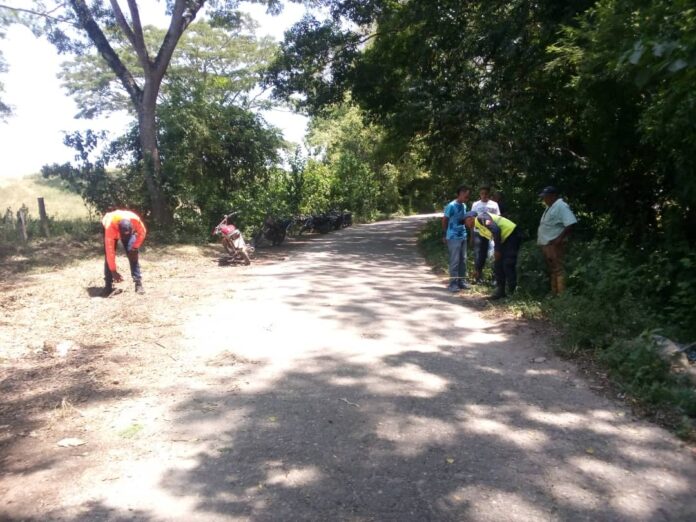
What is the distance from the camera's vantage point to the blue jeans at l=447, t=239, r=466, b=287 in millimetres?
9383

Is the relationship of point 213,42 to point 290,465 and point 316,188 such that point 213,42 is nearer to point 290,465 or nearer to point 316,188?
point 316,188

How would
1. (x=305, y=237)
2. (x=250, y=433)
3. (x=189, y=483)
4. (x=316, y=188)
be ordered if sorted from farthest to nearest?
(x=316, y=188) → (x=305, y=237) → (x=250, y=433) → (x=189, y=483)

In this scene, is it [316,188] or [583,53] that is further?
[316,188]

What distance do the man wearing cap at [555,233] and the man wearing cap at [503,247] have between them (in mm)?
425

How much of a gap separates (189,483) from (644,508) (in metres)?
2.58

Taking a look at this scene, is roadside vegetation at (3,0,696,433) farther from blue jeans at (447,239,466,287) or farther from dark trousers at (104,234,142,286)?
dark trousers at (104,234,142,286)

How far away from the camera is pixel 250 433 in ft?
12.8

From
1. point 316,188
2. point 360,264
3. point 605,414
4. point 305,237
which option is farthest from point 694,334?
point 316,188

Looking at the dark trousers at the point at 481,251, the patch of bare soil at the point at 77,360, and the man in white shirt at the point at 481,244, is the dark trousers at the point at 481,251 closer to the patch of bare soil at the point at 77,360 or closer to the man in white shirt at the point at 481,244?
the man in white shirt at the point at 481,244

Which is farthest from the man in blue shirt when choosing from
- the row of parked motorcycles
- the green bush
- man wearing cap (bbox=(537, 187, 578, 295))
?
the row of parked motorcycles

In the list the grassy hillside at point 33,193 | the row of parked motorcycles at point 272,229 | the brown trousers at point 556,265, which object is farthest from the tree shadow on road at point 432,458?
the grassy hillside at point 33,193

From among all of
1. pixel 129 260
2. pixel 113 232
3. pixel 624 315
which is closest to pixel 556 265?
pixel 624 315

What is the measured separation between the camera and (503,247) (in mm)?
8227

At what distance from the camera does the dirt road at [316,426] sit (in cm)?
307
